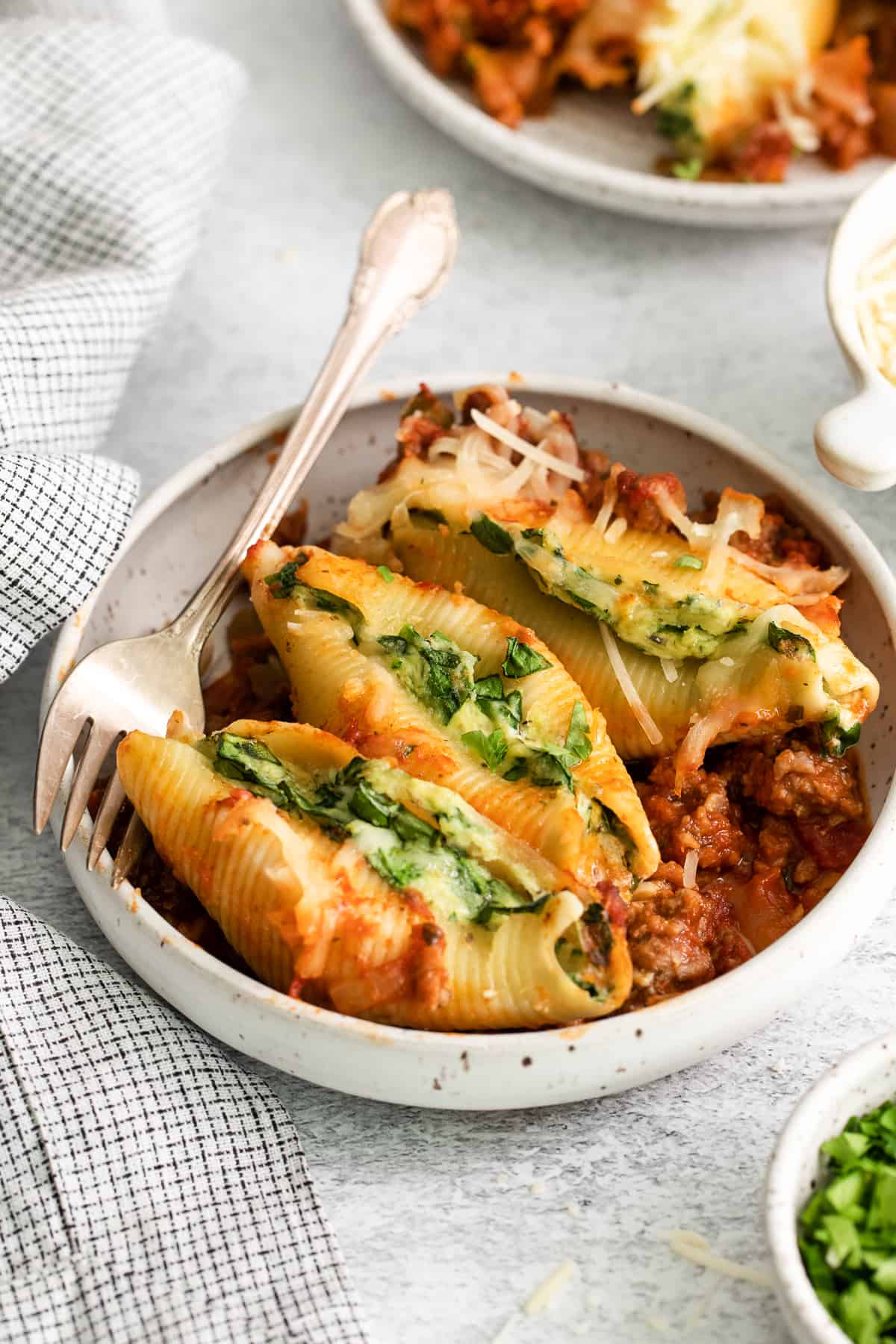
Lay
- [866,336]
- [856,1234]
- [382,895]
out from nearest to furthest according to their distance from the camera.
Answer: [856,1234]
[382,895]
[866,336]

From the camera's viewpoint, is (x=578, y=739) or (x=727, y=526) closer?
(x=578, y=739)

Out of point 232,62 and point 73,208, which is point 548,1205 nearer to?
point 73,208

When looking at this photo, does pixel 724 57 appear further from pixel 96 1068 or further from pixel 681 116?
pixel 96 1068

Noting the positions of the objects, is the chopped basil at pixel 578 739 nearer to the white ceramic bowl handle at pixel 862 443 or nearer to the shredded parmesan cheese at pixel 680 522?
the shredded parmesan cheese at pixel 680 522

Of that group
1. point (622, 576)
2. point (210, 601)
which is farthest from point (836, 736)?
point (210, 601)

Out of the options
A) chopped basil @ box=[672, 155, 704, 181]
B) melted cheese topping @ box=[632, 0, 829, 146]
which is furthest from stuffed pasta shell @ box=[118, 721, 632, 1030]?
melted cheese topping @ box=[632, 0, 829, 146]

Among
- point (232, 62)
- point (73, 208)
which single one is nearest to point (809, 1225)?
point (73, 208)

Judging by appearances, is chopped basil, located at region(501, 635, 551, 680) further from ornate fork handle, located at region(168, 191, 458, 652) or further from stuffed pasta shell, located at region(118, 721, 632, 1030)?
ornate fork handle, located at region(168, 191, 458, 652)

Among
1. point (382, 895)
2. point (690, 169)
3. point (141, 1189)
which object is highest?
→ point (690, 169)
